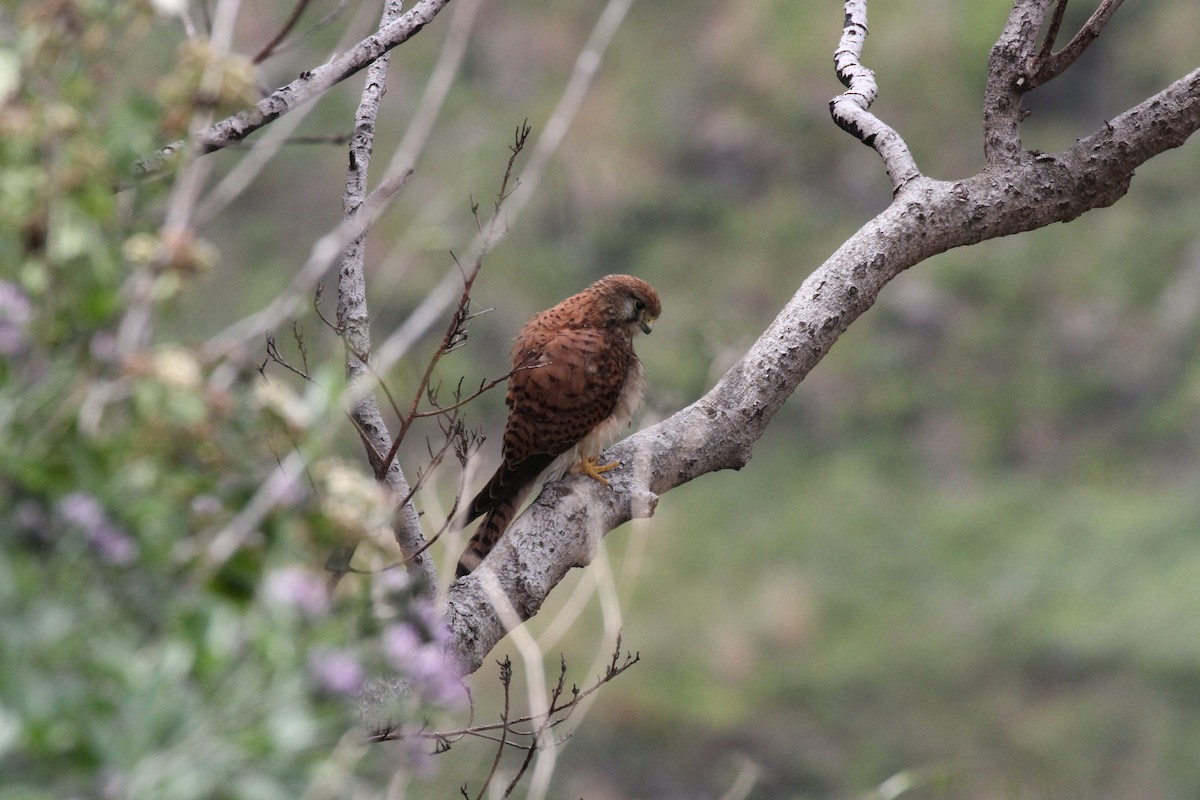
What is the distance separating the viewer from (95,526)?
98cm

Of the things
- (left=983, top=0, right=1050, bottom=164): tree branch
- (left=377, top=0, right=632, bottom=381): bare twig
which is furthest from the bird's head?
Answer: (left=377, top=0, right=632, bottom=381): bare twig

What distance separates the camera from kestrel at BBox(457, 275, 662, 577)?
3453 mm

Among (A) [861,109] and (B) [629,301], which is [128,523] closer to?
(A) [861,109]

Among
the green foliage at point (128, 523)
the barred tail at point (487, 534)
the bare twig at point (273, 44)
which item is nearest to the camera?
the green foliage at point (128, 523)

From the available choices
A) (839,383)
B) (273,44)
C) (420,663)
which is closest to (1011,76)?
(273,44)

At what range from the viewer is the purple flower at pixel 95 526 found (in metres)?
0.98

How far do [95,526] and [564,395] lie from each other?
2578 mm

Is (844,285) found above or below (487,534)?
below

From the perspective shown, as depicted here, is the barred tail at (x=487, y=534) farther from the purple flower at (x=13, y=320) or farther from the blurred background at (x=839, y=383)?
the purple flower at (x=13, y=320)

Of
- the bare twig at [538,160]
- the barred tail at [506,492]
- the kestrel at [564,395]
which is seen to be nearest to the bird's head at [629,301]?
the kestrel at [564,395]

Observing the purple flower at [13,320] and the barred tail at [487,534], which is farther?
the barred tail at [487,534]

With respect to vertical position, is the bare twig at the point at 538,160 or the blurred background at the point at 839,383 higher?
the blurred background at the point at 839,383

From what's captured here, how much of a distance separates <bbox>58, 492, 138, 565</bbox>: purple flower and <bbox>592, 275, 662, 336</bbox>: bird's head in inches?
113

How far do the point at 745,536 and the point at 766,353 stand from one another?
7610mm
